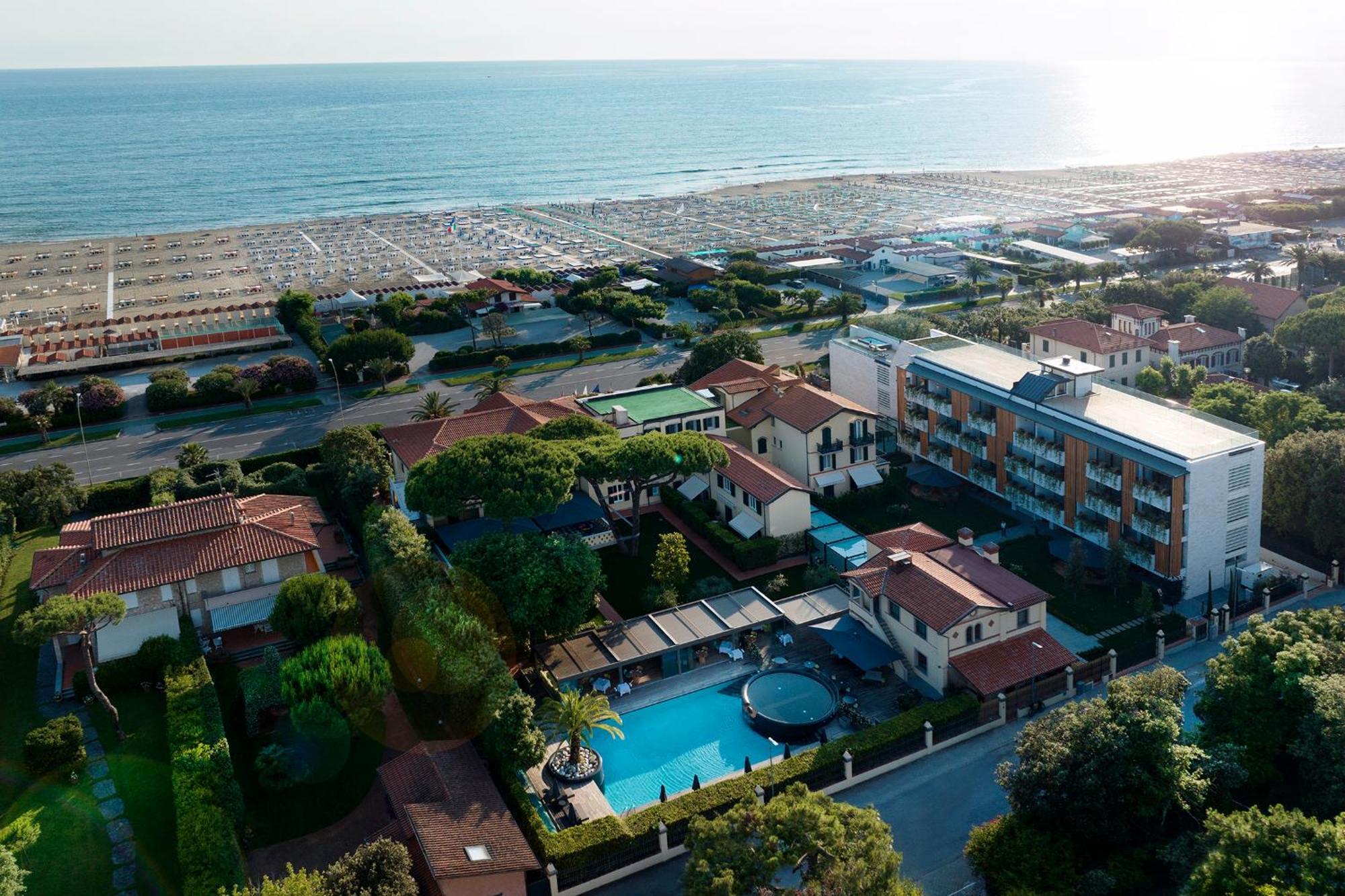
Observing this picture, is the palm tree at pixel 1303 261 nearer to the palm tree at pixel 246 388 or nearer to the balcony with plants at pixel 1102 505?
the balcony with plants at pixel 1102 505

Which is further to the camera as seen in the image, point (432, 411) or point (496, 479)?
point (432, 411)

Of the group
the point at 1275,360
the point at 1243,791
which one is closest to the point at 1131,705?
the point at 1243,791

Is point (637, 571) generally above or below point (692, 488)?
below

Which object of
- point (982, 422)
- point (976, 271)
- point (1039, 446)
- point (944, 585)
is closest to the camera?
point (944, 585)

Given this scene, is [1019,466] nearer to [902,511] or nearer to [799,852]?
[902,511]

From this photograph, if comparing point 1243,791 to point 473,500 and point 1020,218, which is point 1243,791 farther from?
point 1020,218

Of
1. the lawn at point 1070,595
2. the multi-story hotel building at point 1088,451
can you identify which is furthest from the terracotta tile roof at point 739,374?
the lawn at point 1070,595

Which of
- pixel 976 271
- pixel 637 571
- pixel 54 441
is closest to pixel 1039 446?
pixel 637 571
